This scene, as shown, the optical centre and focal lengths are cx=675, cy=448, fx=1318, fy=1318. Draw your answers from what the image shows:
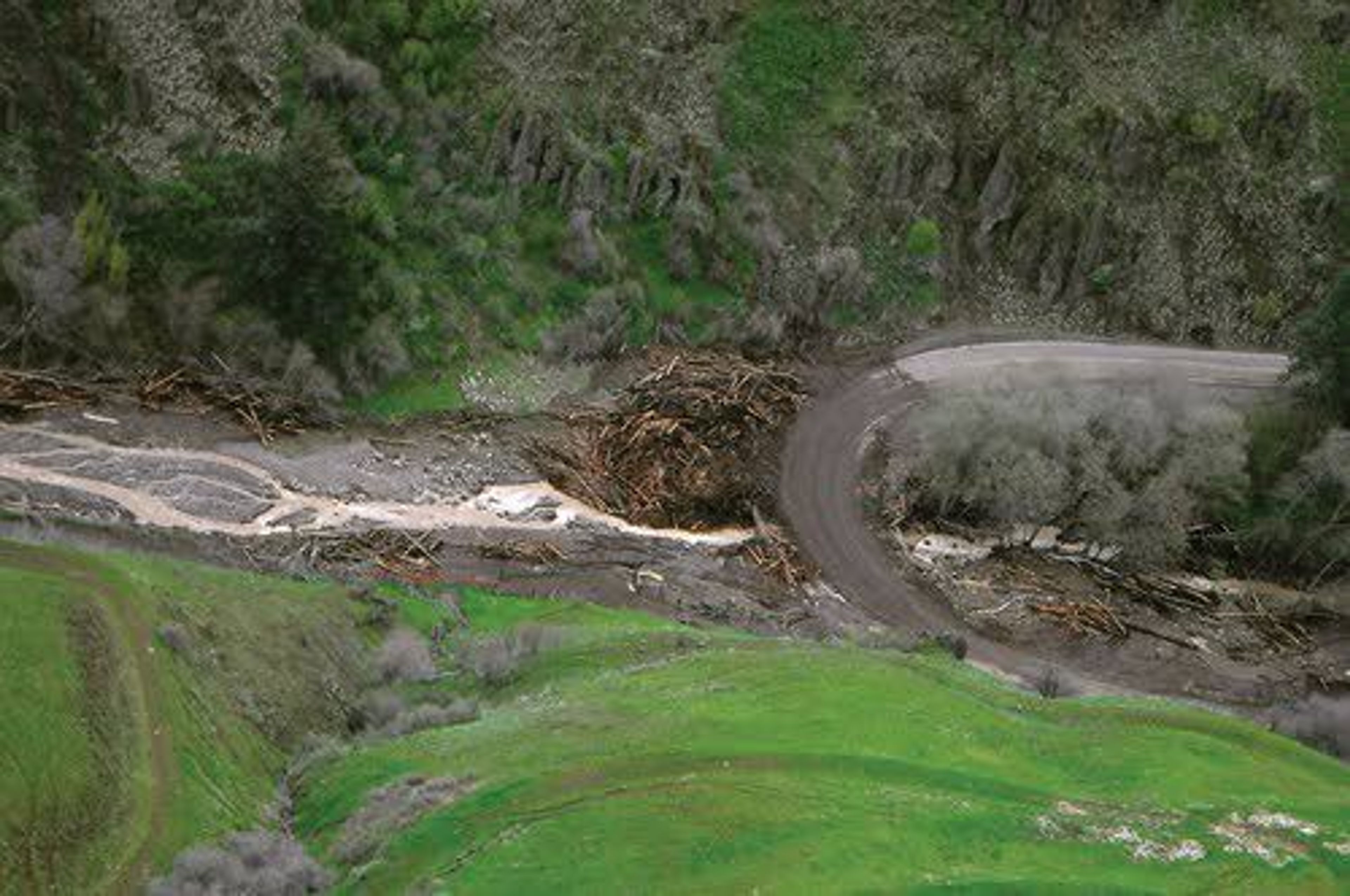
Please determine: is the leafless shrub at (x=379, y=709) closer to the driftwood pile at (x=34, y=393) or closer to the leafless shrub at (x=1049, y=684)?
the driftwood pile at (x=34, y=393)

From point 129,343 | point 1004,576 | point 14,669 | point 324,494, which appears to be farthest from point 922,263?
point 14,669

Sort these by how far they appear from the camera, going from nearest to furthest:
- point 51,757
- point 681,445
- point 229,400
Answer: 1. point 51,757
2. point 229,400
3. point 681,445

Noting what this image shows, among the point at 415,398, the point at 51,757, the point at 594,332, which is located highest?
the point at 594,332

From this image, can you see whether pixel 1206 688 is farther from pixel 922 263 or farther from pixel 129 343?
pixel 129 343

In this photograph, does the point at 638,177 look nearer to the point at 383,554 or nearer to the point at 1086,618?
the point at 383,554

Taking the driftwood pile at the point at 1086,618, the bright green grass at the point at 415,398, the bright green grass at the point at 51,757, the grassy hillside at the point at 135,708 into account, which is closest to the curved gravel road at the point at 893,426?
the driftwood pile at the point at 1086,618

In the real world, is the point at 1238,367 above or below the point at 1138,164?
below

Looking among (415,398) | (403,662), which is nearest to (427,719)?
(403,662)

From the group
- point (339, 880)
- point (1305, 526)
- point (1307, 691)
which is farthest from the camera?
point (1305, 526)
